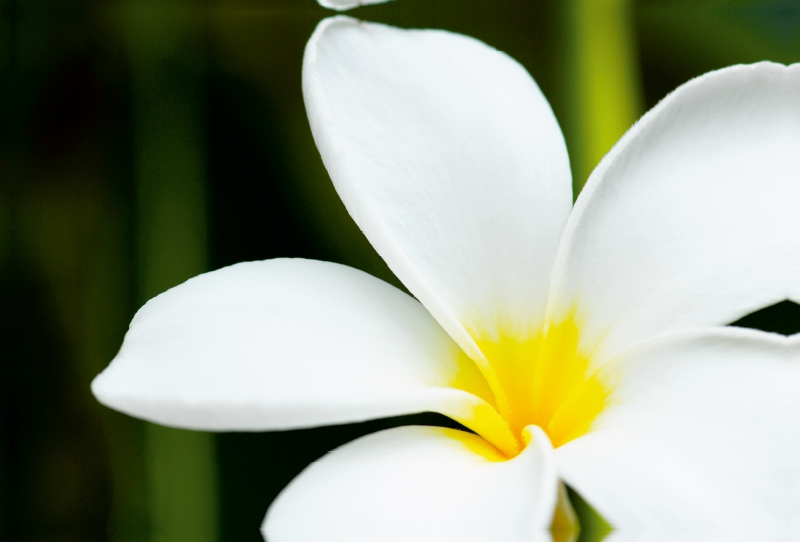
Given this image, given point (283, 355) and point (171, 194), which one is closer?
point (283, 355)

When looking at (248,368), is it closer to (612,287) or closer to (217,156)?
(612,287)

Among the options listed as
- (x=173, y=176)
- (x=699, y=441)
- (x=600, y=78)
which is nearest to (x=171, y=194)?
(x=173, y=176)

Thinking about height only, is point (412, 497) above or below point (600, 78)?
below

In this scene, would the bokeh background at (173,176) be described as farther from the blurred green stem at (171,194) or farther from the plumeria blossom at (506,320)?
the plumeria blossom at (506,320)

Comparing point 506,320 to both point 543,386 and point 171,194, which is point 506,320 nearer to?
point 543,386

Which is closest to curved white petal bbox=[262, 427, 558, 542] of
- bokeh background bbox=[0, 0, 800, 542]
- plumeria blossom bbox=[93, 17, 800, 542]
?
plumeria blossom bbox=[93, 17, 800, 542]

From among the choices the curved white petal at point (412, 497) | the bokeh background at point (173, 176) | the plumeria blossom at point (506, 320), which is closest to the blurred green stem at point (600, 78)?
the bokeh background at point (173, 176)
